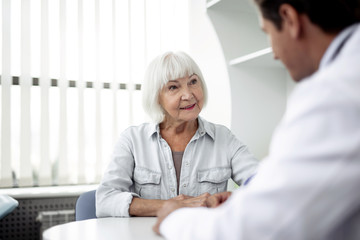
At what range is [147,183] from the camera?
1764 millimetres

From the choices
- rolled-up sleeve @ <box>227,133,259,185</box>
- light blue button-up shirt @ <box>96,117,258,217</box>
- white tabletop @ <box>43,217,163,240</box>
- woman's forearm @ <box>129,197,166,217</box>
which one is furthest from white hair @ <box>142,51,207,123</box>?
white tabletop @ <box>43,217,163,240</box>

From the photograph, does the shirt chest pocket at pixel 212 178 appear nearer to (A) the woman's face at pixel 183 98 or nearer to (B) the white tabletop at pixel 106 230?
(A) the woman's face at pixel 183 98

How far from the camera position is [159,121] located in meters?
1.94

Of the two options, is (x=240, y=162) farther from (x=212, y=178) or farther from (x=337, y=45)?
(x=337, y=45)

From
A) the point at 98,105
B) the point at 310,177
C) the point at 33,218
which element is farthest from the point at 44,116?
the point at 310,177

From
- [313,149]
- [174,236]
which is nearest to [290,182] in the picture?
[313,149]

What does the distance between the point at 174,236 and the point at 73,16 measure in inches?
103

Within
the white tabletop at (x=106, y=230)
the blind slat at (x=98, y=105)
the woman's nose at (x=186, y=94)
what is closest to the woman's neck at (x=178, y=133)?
the woman's nose at (x=186, y=94)

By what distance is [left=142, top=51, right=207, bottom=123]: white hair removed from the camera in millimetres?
1876

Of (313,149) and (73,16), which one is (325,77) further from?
(73,16)

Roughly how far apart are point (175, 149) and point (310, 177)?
1.38m

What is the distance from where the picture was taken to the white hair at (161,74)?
1876mm

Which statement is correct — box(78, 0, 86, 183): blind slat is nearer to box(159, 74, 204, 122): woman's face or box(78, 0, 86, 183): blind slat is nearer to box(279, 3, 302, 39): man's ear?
box(159, 74, 204, 122): woman's face

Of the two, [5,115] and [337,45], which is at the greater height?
[337,45]
